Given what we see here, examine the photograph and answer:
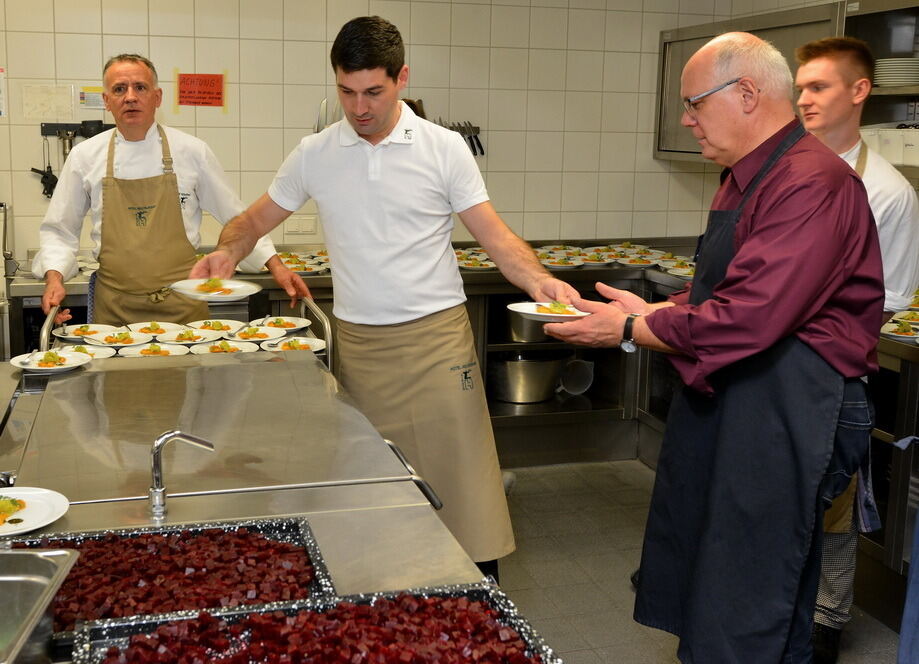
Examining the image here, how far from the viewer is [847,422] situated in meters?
2.22

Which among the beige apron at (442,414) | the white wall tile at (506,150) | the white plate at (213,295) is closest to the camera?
the white plate at (213,295)

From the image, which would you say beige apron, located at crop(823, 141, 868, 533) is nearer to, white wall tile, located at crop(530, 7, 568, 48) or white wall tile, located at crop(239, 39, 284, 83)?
white wall tile, located at crop(530, 7, 568, 48)

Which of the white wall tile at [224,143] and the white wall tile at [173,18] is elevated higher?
the white wall tile at [173,18]

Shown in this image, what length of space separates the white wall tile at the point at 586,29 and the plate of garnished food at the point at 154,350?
294 centimetres

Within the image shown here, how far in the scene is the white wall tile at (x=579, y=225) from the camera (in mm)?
5355

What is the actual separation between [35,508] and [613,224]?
13.4 ft

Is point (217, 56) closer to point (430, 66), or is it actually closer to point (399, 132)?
point (430, 66)

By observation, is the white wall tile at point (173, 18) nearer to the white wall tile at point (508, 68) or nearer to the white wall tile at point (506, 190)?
the white wall tile at point (508, 68)

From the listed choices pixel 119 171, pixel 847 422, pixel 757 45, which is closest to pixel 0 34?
pixel 119 171

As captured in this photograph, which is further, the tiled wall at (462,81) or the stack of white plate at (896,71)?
the tiled wall at (462,81)

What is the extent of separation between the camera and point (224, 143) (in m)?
4.77

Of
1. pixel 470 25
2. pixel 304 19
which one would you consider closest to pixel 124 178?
pixel 304 19

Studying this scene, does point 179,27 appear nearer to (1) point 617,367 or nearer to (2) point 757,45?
(1) point 617,367

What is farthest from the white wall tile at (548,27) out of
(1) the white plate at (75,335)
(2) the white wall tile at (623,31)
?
(1) the white plate at (75,335)
